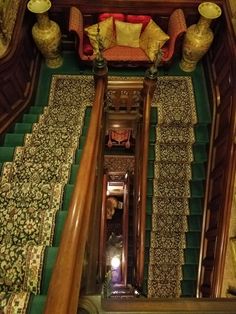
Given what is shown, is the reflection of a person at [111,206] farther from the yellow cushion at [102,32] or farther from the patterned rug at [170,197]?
the yellow cushion at [102,32]

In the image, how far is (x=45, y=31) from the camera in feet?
15.1

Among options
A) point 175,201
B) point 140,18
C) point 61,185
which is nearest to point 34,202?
point 61,185

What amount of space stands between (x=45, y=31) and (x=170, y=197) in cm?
328

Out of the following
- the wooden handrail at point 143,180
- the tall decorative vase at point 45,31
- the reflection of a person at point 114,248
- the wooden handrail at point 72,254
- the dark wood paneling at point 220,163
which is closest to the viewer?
the wooden handrail at point 72,254

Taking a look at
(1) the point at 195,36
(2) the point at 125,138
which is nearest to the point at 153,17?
(1) the point at 195,36

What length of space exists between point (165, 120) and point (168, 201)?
1286mm

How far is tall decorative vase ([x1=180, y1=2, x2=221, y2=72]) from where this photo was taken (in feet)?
14.8

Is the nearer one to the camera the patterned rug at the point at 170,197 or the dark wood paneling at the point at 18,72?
the dark wood paneling at the point at 18,72

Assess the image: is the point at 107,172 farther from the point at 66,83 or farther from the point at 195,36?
the point at 195,36

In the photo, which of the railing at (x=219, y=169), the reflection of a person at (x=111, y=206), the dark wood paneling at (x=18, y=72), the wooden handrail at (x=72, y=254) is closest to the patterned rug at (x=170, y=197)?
the railing at (x=219, y=169)

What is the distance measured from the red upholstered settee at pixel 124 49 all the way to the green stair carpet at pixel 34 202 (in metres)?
1.39

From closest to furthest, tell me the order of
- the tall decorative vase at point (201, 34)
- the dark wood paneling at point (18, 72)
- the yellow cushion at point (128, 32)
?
the dark wood paneling at point (18, 72), the tall decorative vase at point (201, 34), the yellow cushion at point (128, 32)

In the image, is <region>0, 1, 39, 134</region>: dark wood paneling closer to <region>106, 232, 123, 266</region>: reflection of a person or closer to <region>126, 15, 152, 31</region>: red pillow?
<region>126, 15, 152, 31</region>: red pillow

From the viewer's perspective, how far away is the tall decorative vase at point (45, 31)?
4363 mm
